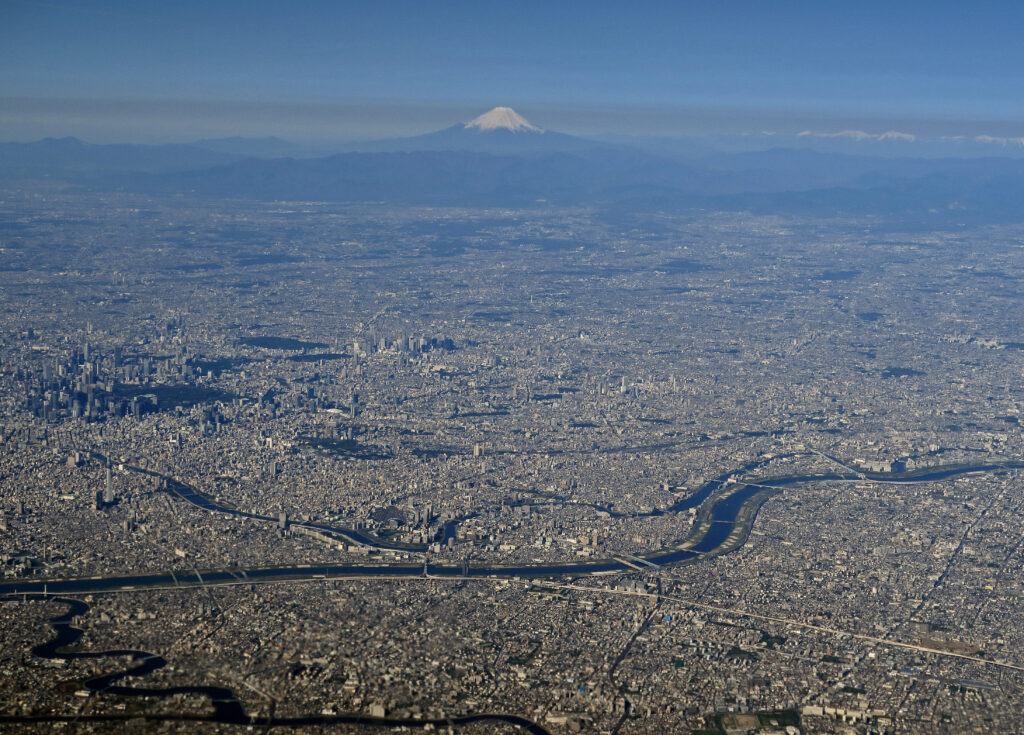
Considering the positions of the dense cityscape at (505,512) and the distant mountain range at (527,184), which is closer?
the dense cityscape at (505,512)

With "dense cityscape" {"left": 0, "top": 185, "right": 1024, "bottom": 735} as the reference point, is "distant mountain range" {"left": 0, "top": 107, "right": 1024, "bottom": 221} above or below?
above

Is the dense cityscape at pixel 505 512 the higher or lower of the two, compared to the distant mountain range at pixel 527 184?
lower

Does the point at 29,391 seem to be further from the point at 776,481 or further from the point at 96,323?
the point at 776,481

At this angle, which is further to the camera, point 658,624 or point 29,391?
point 29,391

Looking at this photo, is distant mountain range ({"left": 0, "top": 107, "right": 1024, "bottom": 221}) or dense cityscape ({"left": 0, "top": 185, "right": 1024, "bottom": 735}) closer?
dense cityscape ({"left": 0, "top": 185, "right": 1024, "bottom": 735})

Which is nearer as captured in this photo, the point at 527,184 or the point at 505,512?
the point at 505,512

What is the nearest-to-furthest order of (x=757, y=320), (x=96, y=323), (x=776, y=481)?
(x=776, y=481), (x=96, y=323), (x=757, y=320)

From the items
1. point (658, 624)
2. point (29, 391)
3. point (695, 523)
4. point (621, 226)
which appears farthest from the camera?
point (621, 226)

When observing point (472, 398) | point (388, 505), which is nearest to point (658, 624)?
point (388, 505)

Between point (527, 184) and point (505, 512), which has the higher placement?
point (527, 184)
